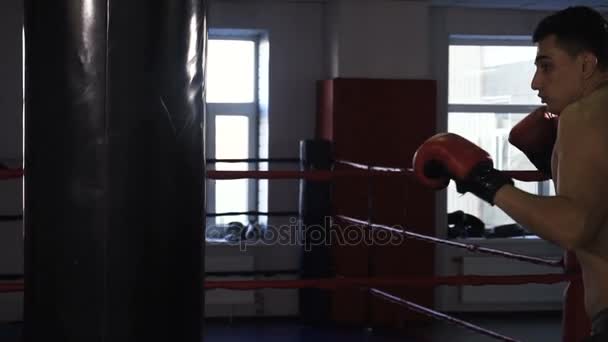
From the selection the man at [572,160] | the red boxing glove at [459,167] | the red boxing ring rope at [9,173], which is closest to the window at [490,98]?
the red boxing ring rope at [9,173]

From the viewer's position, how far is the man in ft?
4.74

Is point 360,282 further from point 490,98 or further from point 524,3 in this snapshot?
point 490,98

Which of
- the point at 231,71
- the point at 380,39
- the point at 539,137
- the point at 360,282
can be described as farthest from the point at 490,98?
the point at 539,137

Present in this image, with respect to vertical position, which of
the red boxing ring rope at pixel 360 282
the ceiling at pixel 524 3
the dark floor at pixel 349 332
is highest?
the ceiling at pixel 524 3

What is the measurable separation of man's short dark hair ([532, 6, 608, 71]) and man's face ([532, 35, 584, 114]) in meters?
0.01

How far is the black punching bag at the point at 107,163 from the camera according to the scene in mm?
1456

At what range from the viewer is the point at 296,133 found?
5.73 meters

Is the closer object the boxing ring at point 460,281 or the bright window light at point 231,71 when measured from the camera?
the boxing ring at point 460,281

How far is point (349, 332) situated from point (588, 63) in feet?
12.6

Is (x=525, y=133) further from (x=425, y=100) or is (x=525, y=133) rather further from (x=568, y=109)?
(x=425, y=100)

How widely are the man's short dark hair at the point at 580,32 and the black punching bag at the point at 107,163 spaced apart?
0.61 meters

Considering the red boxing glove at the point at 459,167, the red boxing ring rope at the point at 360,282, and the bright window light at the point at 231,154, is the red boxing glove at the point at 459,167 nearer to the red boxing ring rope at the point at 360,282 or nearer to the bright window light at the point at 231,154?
the red boxing ring rope at the point at 360,282

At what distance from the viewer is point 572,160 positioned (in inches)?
58.2

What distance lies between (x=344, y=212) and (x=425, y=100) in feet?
2.73
